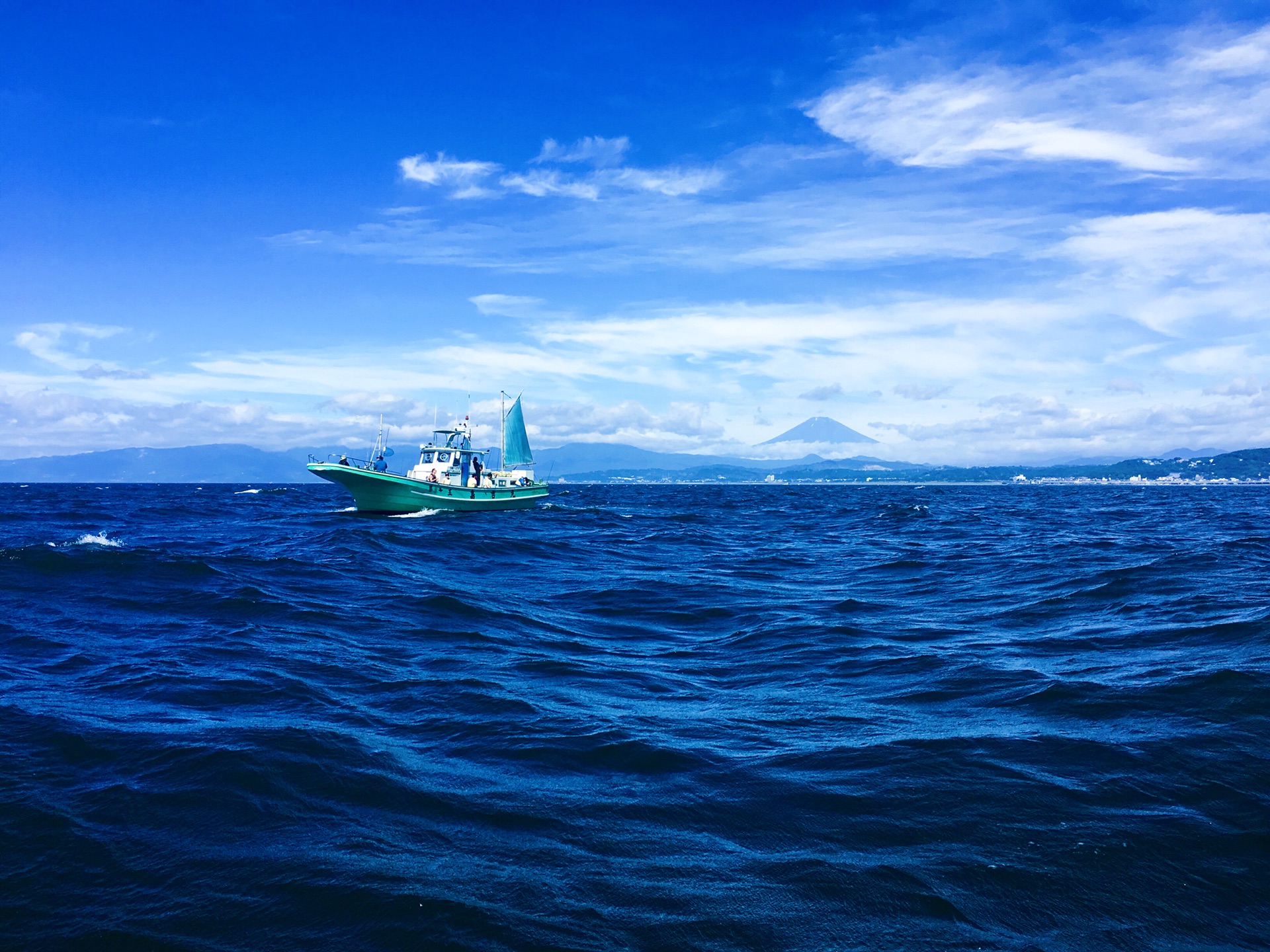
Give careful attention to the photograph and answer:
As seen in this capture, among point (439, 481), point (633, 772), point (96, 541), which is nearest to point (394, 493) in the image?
point (439, 481)

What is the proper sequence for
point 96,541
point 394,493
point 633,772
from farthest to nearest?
point 394,493 → point 96,541 → point 633,772

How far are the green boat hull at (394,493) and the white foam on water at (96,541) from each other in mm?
15094

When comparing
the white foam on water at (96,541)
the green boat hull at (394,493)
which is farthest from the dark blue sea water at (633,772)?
the green boat hull at (394,493)

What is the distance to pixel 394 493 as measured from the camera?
158ft

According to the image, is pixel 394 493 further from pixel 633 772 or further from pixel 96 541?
pixel 633 772

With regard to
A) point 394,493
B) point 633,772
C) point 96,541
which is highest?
point 394,493

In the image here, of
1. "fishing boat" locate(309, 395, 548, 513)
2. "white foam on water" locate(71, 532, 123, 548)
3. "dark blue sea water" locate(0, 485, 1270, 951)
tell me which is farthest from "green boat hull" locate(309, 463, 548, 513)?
"dark blue sea water" locate(0, 485, 1270, 951)

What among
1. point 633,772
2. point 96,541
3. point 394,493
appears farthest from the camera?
point 394,493

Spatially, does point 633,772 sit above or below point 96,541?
below

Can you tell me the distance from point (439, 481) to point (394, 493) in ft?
12.5

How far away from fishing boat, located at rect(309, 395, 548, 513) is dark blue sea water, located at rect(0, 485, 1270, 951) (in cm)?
2938

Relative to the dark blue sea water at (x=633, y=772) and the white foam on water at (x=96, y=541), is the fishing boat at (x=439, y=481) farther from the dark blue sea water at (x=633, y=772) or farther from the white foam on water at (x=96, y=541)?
the dark blue sea water at (x=633, y=772)

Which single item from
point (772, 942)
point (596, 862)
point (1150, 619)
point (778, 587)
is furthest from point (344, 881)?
point (778, 587)

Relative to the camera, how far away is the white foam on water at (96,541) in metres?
24.6
